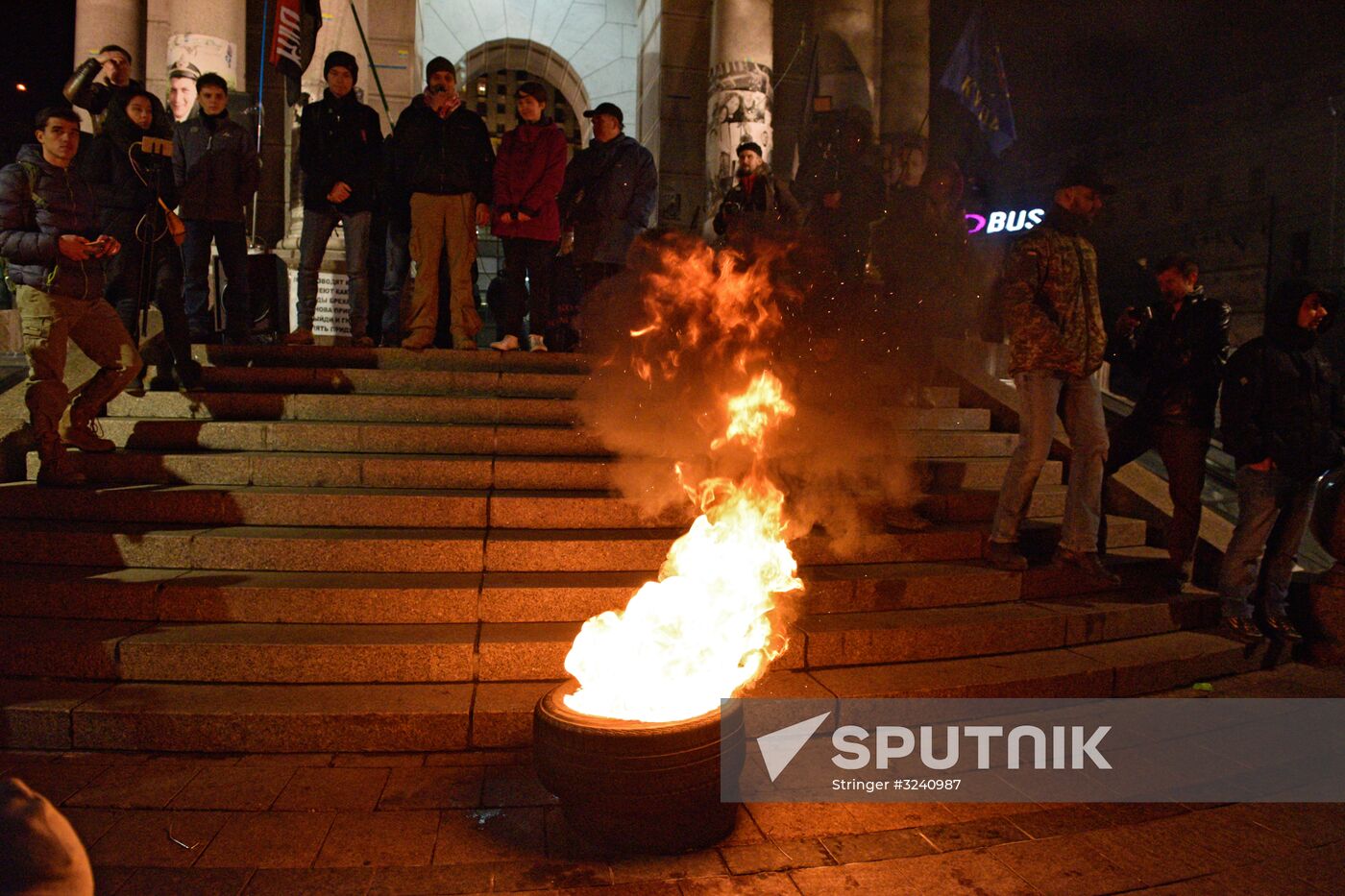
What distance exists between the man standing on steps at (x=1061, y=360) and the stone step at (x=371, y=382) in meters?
3.47

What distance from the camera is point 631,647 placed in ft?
10.8

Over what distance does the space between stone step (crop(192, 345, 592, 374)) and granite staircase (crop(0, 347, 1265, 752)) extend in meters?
0.70

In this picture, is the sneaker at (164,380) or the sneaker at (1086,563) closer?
the sneaker at (1086,563)

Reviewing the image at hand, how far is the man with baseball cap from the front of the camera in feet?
27.0

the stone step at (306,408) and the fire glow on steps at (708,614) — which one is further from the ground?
the stone step at (306,408)

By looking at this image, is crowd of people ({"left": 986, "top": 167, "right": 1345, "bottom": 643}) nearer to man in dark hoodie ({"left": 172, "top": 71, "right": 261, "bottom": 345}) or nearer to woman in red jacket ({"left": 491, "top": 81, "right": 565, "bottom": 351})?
woman in red jacket ({"left": 491, "top": 81, "right": 565, "bottom": 351})

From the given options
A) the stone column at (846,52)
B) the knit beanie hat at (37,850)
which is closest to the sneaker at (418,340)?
the knit beanie hat at (37,850)

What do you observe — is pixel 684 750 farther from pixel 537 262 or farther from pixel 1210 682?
pixel 537 262

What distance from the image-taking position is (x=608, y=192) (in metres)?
8.25

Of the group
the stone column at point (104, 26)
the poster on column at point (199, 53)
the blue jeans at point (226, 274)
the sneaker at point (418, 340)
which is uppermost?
the stone column at point (104, 26)

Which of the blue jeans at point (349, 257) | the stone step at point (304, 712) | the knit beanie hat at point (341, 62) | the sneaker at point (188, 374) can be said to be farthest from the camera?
the blue jeans at point (349, 257)

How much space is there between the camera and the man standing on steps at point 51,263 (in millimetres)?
5254

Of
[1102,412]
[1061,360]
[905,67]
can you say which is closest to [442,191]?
[1061,360]

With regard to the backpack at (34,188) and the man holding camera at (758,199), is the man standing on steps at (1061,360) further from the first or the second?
the backpack at (34,188)
